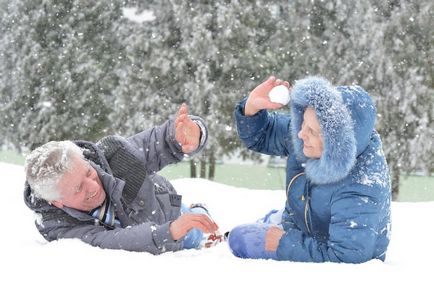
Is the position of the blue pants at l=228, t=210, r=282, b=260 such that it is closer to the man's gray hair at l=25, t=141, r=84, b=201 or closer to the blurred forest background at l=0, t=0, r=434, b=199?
the man's gray hair at l=25, t=141, r=84, b=201

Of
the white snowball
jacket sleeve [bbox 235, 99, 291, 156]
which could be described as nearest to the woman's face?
the white snowball

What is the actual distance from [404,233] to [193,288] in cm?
284

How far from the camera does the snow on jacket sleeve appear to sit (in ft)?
9.93

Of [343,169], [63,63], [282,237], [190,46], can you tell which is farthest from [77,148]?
[63,63]

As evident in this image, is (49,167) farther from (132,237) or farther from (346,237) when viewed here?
(346,237)

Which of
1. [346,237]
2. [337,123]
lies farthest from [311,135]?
[346,237]

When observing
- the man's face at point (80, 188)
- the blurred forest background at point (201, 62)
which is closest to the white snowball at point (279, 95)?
the man's face at point (80, 188)

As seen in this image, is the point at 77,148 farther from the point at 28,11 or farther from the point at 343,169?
the point at 28,11

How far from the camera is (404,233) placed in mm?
4504

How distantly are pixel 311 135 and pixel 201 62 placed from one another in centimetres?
1261

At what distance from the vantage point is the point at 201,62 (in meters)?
15.3

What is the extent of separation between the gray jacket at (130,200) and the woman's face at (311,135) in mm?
800

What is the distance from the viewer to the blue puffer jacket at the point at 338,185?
9.08 feet

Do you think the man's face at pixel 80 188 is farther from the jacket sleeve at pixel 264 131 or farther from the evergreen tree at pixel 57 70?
the evergreen tree at pixel 57 70
